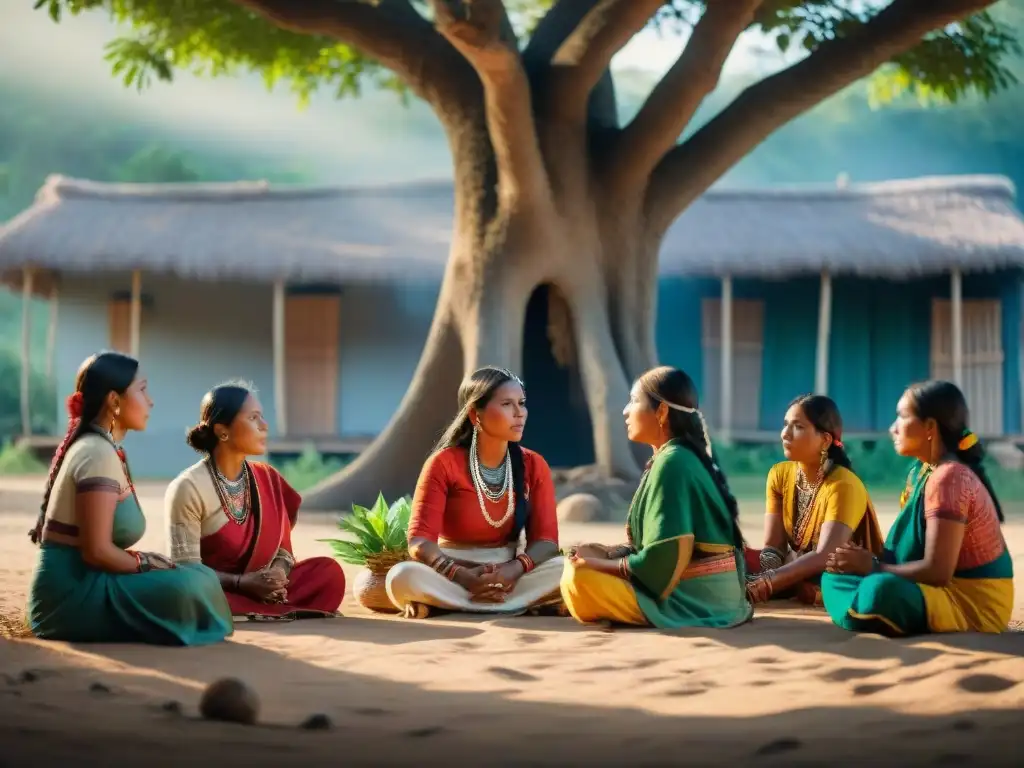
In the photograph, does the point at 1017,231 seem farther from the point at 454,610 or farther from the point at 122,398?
the point at 122,398

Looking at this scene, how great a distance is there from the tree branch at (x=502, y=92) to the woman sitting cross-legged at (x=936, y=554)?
4.30m

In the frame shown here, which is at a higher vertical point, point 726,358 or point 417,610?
point 726,358

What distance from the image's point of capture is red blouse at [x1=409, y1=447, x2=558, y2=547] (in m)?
5.72

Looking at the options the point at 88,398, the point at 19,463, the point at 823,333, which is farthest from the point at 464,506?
the point at 19,463

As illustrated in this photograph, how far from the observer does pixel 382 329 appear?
18.6 m

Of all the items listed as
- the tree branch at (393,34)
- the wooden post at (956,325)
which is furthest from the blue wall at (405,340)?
the tree branch at (393,34)

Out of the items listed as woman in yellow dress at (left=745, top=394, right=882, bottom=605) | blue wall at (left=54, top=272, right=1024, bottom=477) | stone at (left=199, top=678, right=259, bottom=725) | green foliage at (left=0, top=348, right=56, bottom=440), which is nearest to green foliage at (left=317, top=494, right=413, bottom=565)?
woman in yellow dress at (left=745, top=394, right=882, bottom=605)

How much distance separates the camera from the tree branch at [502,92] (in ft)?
27.1

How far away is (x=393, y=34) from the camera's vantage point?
34.4 feet

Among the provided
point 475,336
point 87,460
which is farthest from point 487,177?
point 87,460

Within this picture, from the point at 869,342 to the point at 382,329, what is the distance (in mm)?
6693

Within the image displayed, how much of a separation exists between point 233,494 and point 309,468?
10.7 metres

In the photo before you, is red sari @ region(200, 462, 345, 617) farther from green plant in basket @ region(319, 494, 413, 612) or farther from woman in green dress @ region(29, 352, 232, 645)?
woman in green dress @ region(29, 352, 232, 645)

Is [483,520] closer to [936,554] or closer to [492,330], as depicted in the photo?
[936,554]
